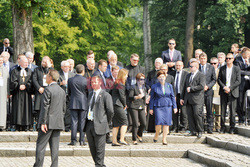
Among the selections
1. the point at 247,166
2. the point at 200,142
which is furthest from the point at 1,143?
the point at 247,166

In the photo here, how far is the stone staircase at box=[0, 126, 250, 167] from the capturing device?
34.5 feet

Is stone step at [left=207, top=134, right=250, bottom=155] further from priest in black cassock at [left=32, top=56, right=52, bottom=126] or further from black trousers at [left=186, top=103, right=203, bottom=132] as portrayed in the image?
priest in black cassock at [left=32, top=56, right=52, bottom=126]

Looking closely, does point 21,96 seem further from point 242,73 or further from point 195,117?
point 242,73

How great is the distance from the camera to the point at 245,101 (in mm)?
13805

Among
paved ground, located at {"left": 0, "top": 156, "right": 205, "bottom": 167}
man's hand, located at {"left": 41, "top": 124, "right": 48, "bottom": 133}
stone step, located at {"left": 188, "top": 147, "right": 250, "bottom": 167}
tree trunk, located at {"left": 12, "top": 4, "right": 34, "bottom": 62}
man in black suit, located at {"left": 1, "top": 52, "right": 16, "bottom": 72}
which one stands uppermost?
tree trunk, located at {"left": 12, "top": 4, "right": 34, "bottom": 62}

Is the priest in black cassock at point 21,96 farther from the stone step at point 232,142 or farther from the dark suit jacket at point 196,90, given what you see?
the stone step at point 232,142

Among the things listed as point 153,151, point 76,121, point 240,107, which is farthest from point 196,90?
point 76,121

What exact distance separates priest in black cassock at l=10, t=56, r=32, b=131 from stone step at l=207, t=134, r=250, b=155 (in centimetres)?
519

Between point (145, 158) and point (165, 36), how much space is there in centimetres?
2031

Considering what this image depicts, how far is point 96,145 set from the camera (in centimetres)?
898

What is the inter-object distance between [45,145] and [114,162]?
2185 mm

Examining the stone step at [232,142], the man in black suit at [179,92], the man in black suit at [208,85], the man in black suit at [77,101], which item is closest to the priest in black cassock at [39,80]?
the man in black suit at [77,101]

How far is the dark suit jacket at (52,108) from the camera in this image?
907 cm

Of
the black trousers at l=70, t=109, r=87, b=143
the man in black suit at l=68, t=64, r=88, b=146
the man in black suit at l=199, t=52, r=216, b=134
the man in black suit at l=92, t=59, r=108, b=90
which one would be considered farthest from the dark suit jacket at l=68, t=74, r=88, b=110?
the man in black suit at l=199, t=52, r=216, b=134
